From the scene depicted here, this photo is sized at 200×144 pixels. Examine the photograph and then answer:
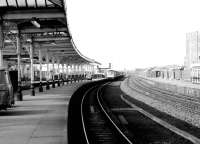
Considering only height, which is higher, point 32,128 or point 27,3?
point 27,3

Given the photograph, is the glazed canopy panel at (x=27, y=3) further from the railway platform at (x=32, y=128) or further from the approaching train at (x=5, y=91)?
the railway platform at (x=32, y=128)

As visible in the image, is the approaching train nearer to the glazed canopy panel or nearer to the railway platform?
the railway platform

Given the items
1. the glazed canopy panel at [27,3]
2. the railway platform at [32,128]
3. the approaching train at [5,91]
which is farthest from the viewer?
the glazed canopy panel at [27,3]

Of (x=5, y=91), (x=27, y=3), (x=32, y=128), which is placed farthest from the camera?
(x=27, y=3)

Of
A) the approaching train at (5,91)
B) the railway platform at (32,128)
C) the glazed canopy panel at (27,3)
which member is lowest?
the railway platform at (32,128)

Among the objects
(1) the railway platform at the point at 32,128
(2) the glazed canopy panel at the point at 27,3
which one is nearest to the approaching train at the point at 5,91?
(1) the railway platform at the point at 32,128

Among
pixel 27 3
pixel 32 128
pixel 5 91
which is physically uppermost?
pixel 27 3

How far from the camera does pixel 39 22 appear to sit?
34.3 meters

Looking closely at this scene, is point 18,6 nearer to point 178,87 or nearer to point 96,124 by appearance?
point 96,124

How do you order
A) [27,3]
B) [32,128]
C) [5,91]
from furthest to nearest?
[27,3]
[5,91]
[32,128]

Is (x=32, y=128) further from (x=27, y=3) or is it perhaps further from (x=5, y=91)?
(x=27, y=3)

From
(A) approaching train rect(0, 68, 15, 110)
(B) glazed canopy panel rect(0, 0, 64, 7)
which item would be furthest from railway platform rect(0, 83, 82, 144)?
(B) glazed canopy panel rect(0, 0, 64, 7)

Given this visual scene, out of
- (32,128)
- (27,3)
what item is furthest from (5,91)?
(27,3)

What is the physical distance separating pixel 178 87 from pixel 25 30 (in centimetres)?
2389
